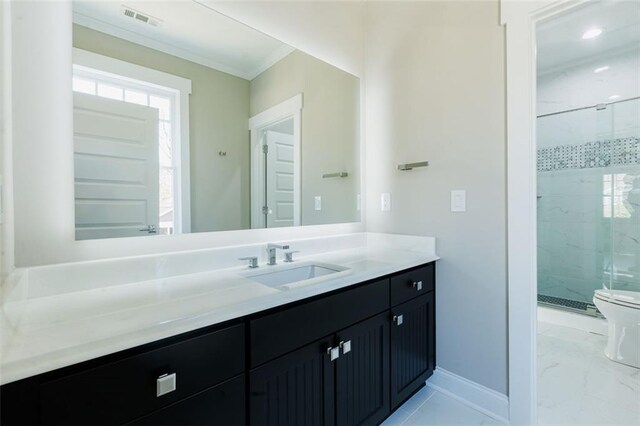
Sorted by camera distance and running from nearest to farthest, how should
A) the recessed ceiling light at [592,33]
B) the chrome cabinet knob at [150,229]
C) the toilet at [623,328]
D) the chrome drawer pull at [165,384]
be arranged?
the chrome drawer pull at [165,384] → the chrome cabinet knob at [150,229] → the toilet at [623,328] → the recessed ceiling light at [592,33]

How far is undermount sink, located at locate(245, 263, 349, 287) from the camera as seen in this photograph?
4.49 ft

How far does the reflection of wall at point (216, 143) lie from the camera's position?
1.38 m

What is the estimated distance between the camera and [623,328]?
6.76 ft

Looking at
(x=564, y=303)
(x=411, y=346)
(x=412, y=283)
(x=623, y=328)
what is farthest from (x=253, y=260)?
(x=564, y=303)

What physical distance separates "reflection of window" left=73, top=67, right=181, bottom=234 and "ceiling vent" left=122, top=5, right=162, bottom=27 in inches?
10.0

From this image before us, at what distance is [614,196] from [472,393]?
97.6 inches

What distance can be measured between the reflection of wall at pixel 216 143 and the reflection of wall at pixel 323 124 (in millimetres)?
177

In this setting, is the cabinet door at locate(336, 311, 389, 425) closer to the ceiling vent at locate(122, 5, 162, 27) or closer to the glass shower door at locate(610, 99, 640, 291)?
the ceiling vent at locate(122, 5, 162, 27)

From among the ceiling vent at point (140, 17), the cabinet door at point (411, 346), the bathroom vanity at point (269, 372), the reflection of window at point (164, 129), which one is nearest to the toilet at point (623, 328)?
the cabinet door at point (411, 346)

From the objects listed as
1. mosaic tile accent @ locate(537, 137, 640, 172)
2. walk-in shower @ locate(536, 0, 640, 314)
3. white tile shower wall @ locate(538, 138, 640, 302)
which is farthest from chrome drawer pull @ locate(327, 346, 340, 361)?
mosaic tile accent @ locate(537, 137, 640, 172)

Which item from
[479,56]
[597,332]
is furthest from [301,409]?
[597,332]

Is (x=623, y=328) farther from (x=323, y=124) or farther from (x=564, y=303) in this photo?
(x=323, y=124)

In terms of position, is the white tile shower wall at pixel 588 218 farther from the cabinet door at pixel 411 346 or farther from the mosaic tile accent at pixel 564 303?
the cabinet door at pixel 411 346

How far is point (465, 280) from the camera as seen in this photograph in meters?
1.68
